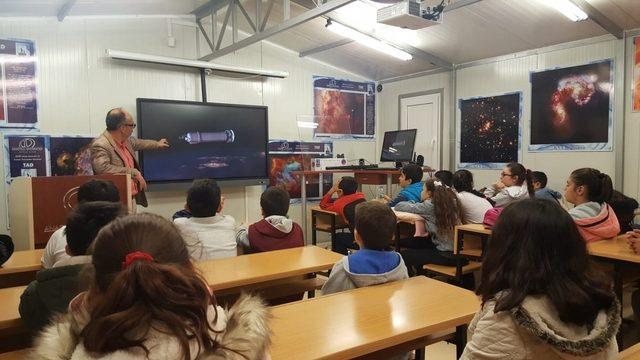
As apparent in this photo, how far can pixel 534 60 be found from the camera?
18.1 ft

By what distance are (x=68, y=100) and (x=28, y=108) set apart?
0.40 meters

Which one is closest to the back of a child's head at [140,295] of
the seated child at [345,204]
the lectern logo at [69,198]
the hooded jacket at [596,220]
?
the lectern logo at [69,198]

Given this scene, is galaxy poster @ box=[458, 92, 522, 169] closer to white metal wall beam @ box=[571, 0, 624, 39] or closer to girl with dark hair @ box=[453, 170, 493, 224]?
white metal wall beam @ box=[571, 0, 624, 39]

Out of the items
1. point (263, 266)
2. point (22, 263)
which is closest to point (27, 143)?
point (22, 263)

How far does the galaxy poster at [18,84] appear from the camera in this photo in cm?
452

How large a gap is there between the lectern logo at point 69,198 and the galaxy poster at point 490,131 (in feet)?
16.1

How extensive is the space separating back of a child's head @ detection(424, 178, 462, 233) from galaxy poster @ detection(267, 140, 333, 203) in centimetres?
282

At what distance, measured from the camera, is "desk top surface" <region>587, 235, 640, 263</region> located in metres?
2.67

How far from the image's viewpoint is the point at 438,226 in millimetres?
4035

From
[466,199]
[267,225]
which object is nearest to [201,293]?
[267,225]

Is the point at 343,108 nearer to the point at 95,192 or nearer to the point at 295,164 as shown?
the point at 295,164

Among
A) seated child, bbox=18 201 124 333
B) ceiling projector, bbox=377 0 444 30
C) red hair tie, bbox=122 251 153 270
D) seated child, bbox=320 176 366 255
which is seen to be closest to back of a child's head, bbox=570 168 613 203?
ceiling projector, bbox=377 0 444 30

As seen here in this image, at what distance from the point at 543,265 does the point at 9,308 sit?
1986 millimetres

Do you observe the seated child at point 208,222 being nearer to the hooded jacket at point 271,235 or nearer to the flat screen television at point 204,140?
the hooded jacket at point 271,235
